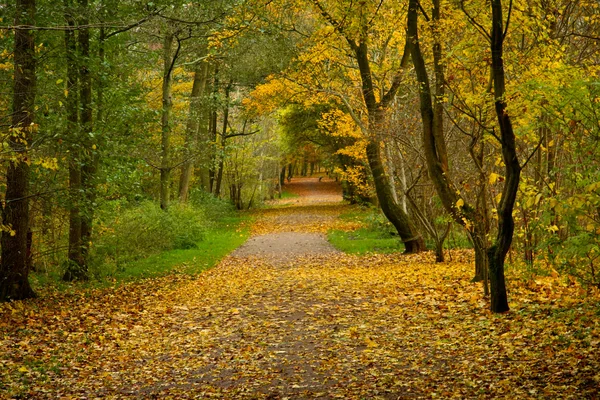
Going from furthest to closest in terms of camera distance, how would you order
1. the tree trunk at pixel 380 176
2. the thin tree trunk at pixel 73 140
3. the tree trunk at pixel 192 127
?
1. the tree trunk at pixel 192 127
2. the tree trunk at pixel 380 176
3. the thin tree trunk at pixel 73 140

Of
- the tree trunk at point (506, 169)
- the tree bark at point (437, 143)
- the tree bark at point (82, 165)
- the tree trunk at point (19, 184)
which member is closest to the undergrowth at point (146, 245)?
the tree bark at point (82, 165)

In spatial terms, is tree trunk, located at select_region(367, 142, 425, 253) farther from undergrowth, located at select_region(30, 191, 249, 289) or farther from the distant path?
undergrowth, located at select_region(30, 191, 249, 289)

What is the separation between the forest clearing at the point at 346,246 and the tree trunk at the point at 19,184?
0.12ft

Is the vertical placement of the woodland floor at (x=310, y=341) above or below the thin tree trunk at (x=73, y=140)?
below

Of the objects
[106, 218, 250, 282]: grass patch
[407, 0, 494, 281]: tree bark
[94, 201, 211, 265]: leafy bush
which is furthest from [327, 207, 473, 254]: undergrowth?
[407, 0, 494, 281]: tree bark

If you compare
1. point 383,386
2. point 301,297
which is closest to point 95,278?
point 301,297

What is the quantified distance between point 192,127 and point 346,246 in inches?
404

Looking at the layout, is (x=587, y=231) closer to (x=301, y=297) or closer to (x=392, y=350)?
(x=392, y=350)

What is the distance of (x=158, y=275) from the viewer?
1566 centimetres

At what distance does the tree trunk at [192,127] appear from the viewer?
24.0m

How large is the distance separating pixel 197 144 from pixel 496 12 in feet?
58.8

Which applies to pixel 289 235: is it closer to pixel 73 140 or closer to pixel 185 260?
pixel 185 260

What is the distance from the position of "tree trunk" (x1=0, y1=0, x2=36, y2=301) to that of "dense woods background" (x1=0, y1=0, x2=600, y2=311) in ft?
0.10

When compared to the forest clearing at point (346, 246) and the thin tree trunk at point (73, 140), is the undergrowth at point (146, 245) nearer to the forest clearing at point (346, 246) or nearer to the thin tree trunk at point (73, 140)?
the forest clearing at point (346, 246)
